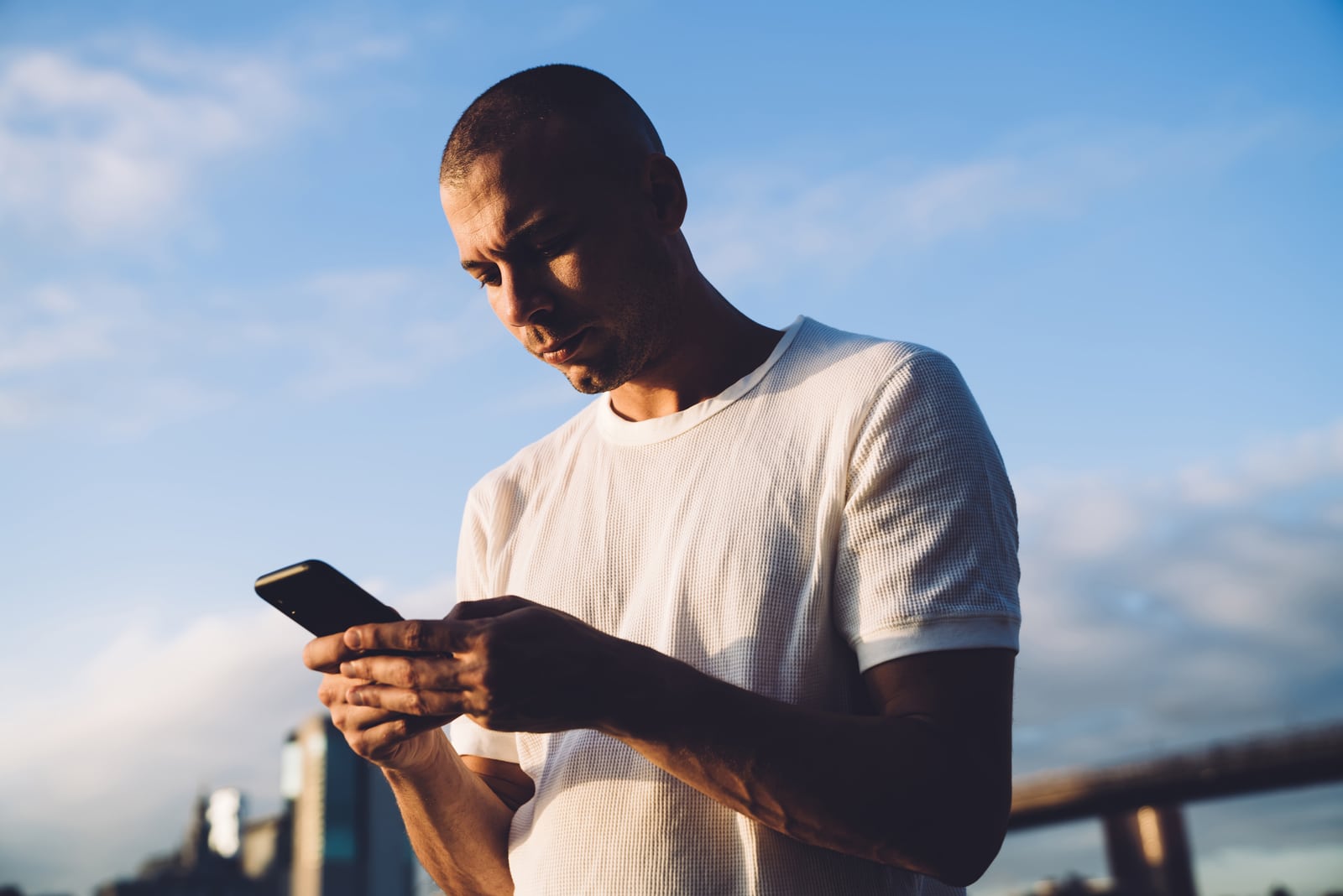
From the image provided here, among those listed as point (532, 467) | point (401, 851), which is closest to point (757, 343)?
point (532, 467)

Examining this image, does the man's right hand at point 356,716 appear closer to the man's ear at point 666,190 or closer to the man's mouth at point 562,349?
the man's mouth at point 562,349

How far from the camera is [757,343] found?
9.26 feet

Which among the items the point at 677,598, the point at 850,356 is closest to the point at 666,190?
the point at 850,356

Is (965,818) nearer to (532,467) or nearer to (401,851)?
(532,467)

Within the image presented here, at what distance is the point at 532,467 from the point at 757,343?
0.75m

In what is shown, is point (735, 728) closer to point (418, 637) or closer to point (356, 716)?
point (418, 637)

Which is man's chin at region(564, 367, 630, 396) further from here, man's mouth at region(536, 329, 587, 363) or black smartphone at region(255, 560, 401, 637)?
black smartphone at region(255, 560, 401, 637)

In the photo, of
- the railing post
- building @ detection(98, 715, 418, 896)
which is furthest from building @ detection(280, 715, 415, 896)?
the railing post

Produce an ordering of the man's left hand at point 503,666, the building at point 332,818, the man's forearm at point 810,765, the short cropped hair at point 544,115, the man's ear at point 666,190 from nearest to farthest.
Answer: the man's left hand at point 503,666, the man's forearm at point 810,765, the short cropped hair at point 544,115, the man's ear at point 666,190, the building at point 332,818

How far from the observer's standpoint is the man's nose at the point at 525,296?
2.57 metres

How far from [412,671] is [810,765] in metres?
0.72

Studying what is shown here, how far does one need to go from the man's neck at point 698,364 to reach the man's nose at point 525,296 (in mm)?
356

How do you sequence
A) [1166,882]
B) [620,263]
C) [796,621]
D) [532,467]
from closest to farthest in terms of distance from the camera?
[796,621]
[620,263]
[532,467]
[1166,882]

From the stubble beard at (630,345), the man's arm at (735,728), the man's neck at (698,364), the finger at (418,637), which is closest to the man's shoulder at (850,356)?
the man's neck at (698,364)
